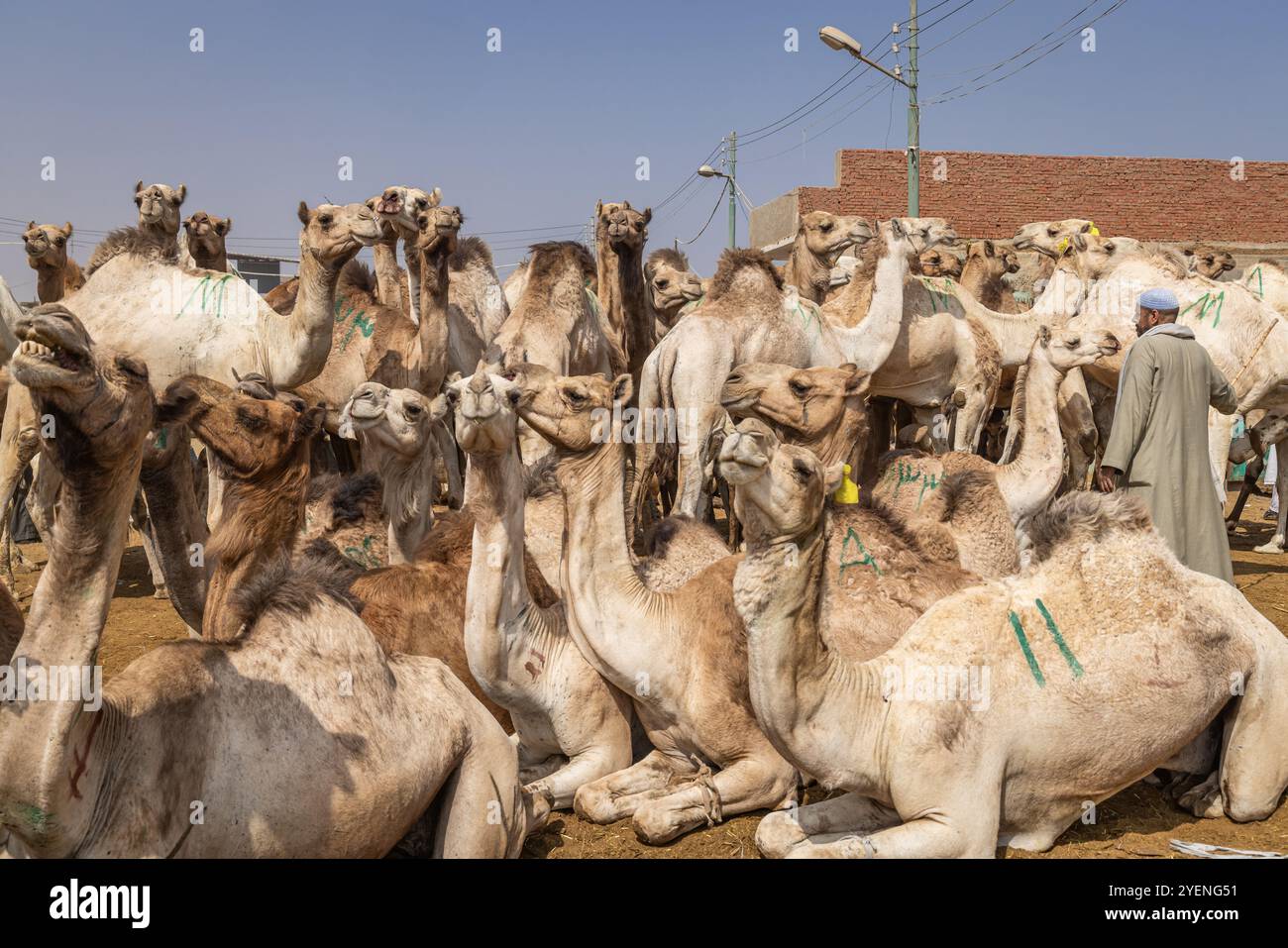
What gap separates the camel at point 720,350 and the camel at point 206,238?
462cm

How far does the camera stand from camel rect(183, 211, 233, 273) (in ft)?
36.0

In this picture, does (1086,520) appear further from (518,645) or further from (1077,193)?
(1077,193)

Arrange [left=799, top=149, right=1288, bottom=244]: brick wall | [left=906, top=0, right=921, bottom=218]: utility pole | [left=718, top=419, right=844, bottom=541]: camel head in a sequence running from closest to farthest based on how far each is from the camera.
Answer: [left=718, top=419, right=844, bottom=541]: camel head < [left=906, top=0, right=921, bottom=218]: utility pole < [left=799, top=149, right=1288, bottom=244]: brick wall

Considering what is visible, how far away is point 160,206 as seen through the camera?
1004 centimetres

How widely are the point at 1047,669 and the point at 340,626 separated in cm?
235

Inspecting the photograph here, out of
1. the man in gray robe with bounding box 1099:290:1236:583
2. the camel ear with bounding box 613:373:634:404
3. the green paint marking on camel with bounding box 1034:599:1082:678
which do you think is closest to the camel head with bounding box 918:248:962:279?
the man in gray robe with bounding box 1099:290:1236:583

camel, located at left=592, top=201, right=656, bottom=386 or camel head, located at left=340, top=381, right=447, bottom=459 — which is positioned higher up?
camel, located at left=592, top=201, right=656, bottom=386

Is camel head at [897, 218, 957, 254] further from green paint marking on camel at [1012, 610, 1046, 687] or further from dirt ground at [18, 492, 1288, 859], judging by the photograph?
green paint marking on camel at [1012, 610, 1046, 687]

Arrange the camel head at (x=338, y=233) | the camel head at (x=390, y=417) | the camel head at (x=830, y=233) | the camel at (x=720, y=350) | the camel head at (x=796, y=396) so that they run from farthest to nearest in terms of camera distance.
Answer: the camel head at (x=830, y=233)
the camel at (x=720, y=350)
the camel head at (x=338, y=233)
the camel head at (x=390, y=417)
the camel head at (x=796, y=396)

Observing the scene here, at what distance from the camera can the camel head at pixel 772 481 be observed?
3535mm

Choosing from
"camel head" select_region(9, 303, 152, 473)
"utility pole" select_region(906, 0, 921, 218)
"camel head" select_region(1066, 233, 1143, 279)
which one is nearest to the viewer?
"camel head" select_region(9, 303, 152, 473)

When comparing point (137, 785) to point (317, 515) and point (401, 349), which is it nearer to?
point (317, 515)

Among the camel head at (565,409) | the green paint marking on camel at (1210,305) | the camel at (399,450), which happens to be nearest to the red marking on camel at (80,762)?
the camel head at (565,409)

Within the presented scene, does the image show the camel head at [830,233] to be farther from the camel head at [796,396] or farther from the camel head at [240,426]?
the camel head at [240,426]
